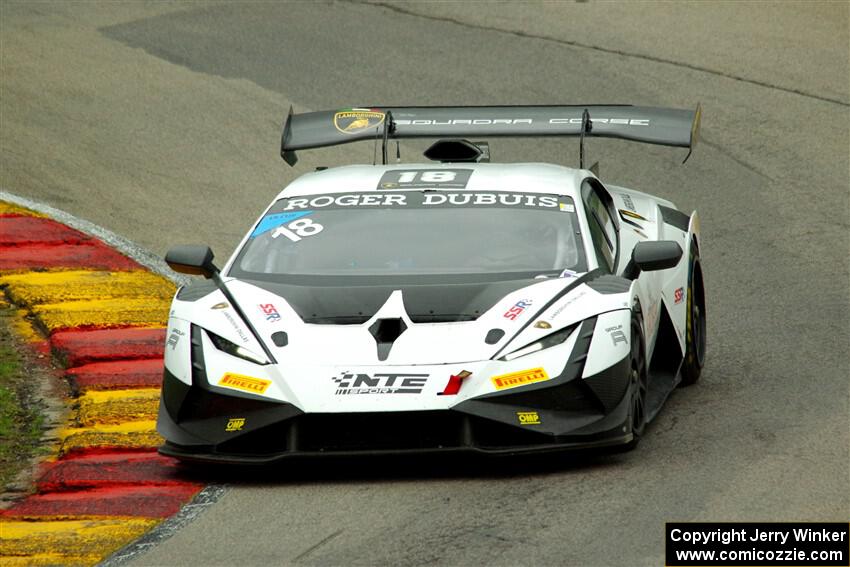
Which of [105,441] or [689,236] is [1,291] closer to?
[105,441]

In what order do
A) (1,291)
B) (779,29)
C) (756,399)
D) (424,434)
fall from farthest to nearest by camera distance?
(779,29), (1,291), (756,399), (424,434)

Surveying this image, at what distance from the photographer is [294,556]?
6.29 m

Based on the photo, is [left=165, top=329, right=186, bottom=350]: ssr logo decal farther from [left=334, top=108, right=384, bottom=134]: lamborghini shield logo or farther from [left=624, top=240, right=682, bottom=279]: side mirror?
[left=334, top=108, right=384, bottom=134]: lamborghini shield logo

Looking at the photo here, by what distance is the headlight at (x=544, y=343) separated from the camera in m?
7.32

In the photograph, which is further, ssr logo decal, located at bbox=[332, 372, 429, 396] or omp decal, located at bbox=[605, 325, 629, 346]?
omp decal, located at bbox=[605, 325, 629, 346]

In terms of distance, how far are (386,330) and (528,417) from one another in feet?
2.49

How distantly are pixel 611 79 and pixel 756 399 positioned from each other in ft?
27.4

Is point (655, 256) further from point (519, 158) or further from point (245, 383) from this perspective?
point (519, 158)

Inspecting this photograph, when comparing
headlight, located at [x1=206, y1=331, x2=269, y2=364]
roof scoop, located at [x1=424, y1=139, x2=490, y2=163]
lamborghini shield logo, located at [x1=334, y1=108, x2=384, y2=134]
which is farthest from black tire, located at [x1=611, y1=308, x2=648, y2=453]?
lamborghini shield logo, located at [x1=334, y1=108, x2=384, y2=134]

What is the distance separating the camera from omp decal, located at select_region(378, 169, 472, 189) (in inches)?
353

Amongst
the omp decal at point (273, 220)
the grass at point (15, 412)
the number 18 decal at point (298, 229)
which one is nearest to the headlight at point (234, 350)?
the number 18 decal at point (298, 229)

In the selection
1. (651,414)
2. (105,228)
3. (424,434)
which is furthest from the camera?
(105,228)

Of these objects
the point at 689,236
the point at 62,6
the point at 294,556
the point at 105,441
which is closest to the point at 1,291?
the point at 105,441

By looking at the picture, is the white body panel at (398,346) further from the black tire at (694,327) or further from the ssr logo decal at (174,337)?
the black tire at (694,327)
